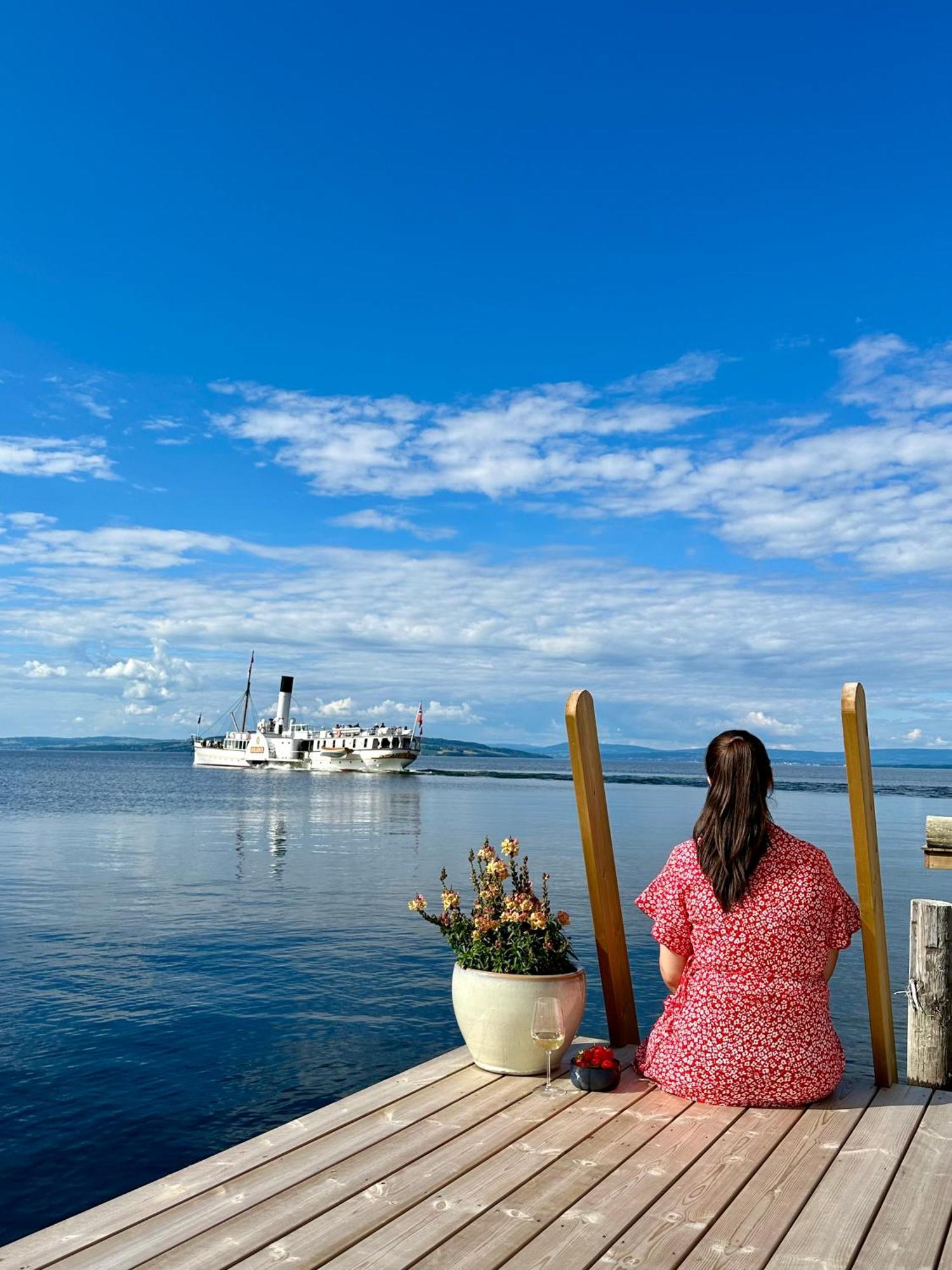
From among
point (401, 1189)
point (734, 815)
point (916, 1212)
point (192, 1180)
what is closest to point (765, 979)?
point (734, 815)

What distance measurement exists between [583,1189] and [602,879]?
223 cm

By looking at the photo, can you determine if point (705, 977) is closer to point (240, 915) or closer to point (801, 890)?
point (801, 890)

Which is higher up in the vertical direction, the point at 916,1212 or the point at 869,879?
the point at 869,879

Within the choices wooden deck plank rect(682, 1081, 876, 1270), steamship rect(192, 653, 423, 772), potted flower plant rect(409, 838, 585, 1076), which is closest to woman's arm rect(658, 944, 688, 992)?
potted flower plant rect(409, 838, 585, 1076)

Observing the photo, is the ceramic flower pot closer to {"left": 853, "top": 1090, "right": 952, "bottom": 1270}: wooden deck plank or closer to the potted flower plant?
the potted flower plant

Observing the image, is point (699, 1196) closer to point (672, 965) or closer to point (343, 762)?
point (672, 965)

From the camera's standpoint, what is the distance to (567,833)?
3731 centimetres

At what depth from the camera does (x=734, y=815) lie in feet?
15.2

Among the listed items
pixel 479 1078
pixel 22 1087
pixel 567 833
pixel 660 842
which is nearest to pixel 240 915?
pixel 22 1087

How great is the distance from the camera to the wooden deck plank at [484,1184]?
3297mm

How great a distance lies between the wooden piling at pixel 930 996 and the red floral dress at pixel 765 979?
49.2 inches

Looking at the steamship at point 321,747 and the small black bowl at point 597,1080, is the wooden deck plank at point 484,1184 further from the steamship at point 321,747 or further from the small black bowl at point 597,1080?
the steamship at point 321,747

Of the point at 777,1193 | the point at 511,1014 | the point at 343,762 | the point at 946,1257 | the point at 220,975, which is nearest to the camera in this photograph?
the point at 946,1257

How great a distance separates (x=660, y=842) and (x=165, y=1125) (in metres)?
26.4
